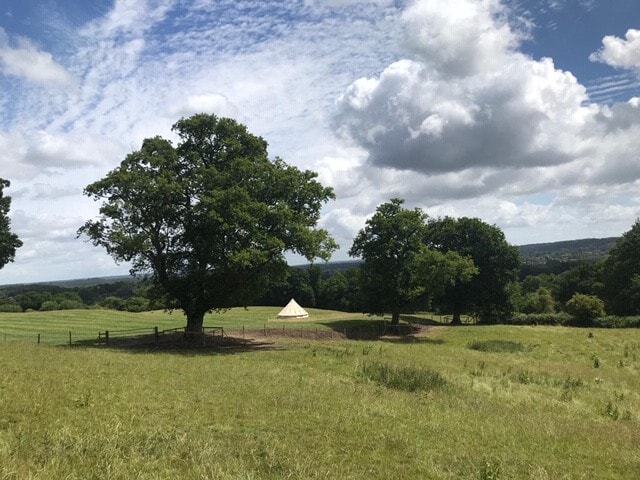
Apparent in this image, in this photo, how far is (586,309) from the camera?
58.2 m

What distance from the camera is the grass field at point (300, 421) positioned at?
27.1 feet

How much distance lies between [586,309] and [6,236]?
6338 cm

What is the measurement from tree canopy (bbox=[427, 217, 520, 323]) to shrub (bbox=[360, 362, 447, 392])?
41.0 m

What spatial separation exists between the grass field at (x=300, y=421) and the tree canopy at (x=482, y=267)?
1431 inches

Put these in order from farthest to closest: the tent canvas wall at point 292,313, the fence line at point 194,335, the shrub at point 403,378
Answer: the tent canvas wall at point 292,313, the fence line at point 194,335, the shrub at point 403,378

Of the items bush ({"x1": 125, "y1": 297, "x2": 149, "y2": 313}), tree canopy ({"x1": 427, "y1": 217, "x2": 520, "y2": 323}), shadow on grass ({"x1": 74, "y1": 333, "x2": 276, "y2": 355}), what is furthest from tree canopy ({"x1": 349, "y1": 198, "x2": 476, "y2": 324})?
bush ({"x1": 125, "y1": 297, "x2": 149, "y2": 313})

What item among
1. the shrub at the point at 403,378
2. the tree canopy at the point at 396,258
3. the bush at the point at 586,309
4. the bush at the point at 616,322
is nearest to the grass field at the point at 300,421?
the shrub at the point at 403,378

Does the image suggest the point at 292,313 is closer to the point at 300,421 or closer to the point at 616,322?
the point at 616,322

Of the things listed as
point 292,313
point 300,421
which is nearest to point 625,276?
point 292,313

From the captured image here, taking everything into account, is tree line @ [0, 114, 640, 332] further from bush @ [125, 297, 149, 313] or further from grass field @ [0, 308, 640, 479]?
bush @ [125, 297, 149, 313]

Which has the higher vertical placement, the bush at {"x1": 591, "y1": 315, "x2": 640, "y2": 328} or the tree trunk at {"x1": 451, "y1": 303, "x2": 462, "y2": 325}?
the tree trunk at {"x1": 451, "y1": 303, "x2": 462, "y2": 325}

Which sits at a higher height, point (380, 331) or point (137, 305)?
point (137, 305)

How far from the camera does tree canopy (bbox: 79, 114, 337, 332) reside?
29484 mm

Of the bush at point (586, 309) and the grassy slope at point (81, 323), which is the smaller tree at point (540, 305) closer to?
the bush at point (586, 309)
